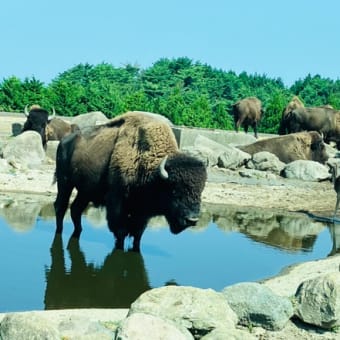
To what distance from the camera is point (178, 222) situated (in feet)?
36.2

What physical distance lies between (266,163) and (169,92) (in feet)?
124

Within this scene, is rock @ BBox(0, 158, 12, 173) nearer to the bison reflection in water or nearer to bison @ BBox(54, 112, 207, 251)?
bison @ BBox(54, 112, 207, 251)

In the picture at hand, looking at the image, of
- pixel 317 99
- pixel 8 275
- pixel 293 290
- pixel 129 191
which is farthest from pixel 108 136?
pixel 317 99

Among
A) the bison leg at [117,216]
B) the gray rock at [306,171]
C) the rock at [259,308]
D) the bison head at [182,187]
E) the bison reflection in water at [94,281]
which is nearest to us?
the rock at [259,308]

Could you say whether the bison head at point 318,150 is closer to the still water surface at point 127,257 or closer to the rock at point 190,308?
the still water surface at point 127,257

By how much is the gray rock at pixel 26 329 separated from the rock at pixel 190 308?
1073mm

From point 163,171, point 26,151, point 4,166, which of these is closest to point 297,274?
point 163,171

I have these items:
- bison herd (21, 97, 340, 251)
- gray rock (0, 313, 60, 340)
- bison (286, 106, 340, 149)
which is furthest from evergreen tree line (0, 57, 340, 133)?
gray rock (0, 313, 60, 340)

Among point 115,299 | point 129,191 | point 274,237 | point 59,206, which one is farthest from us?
point 274,237

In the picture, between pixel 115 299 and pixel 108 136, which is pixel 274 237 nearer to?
pixel 108 136

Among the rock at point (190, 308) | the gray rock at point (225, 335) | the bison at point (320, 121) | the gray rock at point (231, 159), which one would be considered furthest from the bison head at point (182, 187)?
the bison at point (320, 121)

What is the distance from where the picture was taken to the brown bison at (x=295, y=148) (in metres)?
28.5

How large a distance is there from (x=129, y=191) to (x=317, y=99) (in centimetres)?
5987

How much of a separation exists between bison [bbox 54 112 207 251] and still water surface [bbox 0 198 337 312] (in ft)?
1.91
